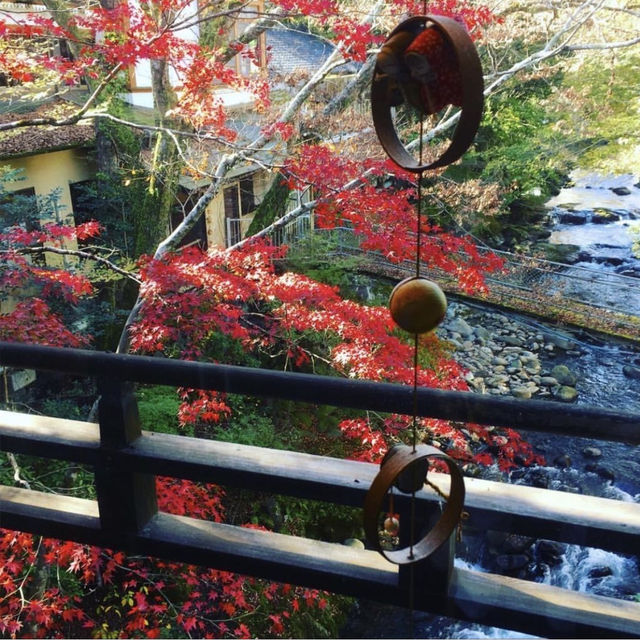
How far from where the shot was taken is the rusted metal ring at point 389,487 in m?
1.08

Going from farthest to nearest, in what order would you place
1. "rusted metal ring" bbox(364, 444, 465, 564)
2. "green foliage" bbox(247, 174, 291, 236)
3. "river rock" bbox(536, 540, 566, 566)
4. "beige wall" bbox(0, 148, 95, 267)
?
1. "green foliage" bbox(247, 174, 291, 236)
2. "beige wall" bbox(0, 148, 95, 267)
3. "river rock" bbox(536, 540, 566, 566)
4. "rusted metal ring" bbox(364, 444, 465, 564)

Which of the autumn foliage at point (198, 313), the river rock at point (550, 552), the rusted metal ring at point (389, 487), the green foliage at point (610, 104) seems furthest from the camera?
the green foliage at point (610, 104)

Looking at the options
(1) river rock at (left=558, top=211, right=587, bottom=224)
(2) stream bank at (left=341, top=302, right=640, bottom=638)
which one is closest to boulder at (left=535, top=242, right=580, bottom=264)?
(1) river rock at (left=558, top=211, right=587, bottom=224)

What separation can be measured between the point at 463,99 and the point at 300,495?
104 centimetres

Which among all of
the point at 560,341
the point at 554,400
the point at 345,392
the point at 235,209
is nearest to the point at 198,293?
the point at 345,392

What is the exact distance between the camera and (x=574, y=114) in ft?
34.7

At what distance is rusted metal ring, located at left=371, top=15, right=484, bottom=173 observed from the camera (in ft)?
2.88

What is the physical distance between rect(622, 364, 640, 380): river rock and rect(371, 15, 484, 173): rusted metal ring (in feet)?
32.0

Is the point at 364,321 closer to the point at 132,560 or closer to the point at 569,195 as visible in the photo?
the point at 132,560

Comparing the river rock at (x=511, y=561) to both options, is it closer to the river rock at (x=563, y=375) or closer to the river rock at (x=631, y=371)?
the river rock at (x=563, y=375)

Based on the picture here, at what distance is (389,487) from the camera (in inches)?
42.0

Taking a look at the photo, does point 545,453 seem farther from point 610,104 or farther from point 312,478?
point 312,478

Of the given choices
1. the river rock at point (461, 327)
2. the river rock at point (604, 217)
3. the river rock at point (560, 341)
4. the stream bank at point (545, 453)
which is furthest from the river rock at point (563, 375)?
the river rock at point (604, 217)

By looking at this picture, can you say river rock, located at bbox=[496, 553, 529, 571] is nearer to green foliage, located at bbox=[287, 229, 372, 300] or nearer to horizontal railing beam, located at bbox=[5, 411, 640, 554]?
green foliage, located at bbox=[287, 229, 372, 300]
